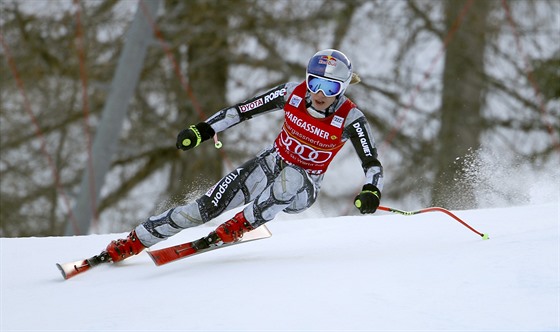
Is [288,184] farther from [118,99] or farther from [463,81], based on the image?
[463,81]

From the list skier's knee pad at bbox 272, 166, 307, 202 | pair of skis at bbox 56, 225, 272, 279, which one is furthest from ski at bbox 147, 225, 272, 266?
skier's knee pad at bbox 272, 166, 307, 202

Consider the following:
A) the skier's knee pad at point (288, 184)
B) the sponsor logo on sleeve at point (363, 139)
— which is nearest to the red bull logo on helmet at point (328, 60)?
the sponsor logo on sleeve at point (363, 139)

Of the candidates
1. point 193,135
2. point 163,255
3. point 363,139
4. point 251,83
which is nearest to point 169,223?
→ point 163,255

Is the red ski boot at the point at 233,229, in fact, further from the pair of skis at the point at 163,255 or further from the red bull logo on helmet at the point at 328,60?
the red bull logo on helmet at the point at 328,60

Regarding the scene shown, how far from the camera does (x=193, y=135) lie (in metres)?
4.90

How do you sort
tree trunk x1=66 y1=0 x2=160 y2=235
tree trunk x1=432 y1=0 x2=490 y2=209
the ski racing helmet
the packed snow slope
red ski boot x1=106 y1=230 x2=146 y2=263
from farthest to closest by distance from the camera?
1. tree trunk x1=432 y1=0 x2=490 y2=209
2. tree trunk x1=66 y1=0 x2=160 y2=235
3. red ski boot x1=106 y1=230 x2=146 y2=263
4. the ski racing helmet
5. the packed snow slope

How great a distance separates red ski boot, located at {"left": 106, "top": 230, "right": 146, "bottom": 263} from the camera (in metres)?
5.17

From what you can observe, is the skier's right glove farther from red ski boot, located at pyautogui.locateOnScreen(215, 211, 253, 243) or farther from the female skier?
red ski boot, located at pyautogui.locateOnScreen(215, 211, 253, 243)

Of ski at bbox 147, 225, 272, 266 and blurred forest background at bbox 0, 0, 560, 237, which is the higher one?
blurred forest background at bbox 0, 0, 560, 237

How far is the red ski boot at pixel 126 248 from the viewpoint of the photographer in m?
5.17

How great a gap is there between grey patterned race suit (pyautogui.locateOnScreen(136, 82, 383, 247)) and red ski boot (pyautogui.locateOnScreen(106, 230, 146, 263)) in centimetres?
4

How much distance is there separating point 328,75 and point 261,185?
71 cm

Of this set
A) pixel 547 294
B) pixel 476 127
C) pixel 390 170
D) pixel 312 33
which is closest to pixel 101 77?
pixel 312 33

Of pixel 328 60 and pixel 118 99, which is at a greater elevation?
pixel 118 99
